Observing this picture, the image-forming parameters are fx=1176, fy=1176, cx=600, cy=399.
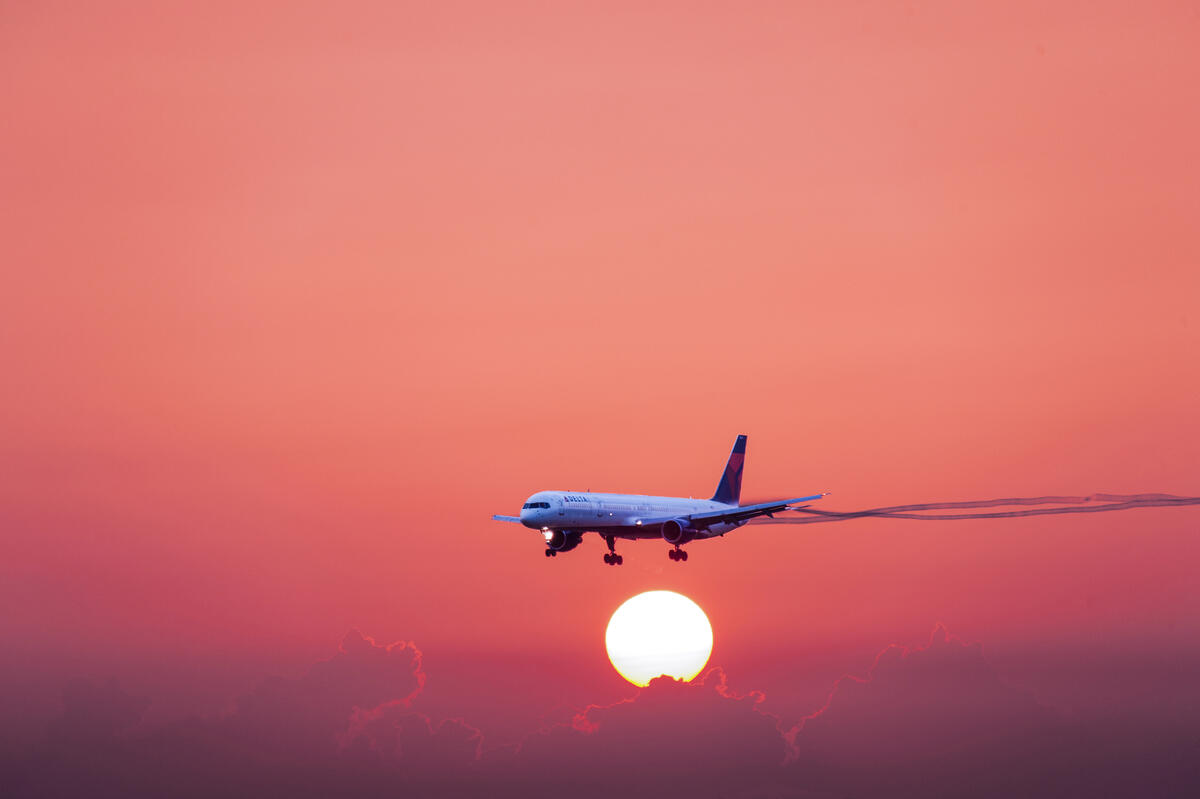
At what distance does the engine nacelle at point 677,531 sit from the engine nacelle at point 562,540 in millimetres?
11506

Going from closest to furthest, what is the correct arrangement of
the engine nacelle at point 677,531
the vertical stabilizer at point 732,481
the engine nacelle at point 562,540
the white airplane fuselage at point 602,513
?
the white airplane fuselage at point 602,513 → the engine nacelle at point 562,540 → the engine nacelle at point 677,531 → the vertical stabilizer at point 732,481

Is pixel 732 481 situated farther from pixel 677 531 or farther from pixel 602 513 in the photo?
pixel 602 513

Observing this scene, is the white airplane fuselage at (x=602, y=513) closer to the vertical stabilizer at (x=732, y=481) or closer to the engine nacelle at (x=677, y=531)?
the engine nacelle at (x=677, y=531)

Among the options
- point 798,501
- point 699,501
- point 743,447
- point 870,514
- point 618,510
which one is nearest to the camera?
point 870,514

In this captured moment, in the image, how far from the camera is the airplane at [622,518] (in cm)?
13512

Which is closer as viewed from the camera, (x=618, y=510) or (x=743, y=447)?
(x=618, y=510)

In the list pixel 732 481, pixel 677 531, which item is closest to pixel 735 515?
pixel 677 531

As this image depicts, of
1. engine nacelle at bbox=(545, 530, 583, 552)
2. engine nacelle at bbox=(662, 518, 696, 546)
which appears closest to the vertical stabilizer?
engine nacelle at bbox=(662, 518, 696, 546)

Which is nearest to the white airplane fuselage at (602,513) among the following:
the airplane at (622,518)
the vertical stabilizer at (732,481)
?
the airplane at (622,518)

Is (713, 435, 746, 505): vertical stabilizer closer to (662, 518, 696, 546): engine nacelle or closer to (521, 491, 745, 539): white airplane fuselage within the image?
(521, 491, 745, 539): white airplane fuselage


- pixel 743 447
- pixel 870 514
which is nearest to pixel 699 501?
pixel 743 447

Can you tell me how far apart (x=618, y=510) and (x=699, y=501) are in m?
26.2

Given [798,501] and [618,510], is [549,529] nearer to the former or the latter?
[618,510]

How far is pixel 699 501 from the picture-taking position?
166750 millimetres
